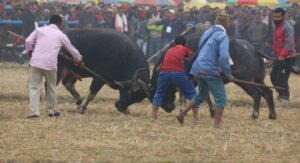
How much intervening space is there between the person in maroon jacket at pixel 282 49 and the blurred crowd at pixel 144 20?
9372mm

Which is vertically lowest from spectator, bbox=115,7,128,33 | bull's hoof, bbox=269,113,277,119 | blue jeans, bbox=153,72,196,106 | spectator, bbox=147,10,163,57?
spectator, bbox=147,10,163,57

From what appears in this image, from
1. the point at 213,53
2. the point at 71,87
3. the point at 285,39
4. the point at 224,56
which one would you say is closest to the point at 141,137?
the point at 224,56

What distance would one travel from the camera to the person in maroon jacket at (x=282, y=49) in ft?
59.2

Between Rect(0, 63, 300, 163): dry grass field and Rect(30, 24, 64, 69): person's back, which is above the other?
Rect(30, 24, 64, 69): person's back

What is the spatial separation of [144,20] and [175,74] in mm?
16090

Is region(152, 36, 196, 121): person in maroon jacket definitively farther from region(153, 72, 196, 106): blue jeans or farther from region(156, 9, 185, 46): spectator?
region(156, 9, 185, 46): spectator

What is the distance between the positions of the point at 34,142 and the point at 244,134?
3254mm

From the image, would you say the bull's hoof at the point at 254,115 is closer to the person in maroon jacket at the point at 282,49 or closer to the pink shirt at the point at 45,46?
the person in maroon jacket at the point at 282,49

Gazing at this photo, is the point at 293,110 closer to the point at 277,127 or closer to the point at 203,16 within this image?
the point at 277,127

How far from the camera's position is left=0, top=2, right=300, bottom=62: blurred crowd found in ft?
93.8

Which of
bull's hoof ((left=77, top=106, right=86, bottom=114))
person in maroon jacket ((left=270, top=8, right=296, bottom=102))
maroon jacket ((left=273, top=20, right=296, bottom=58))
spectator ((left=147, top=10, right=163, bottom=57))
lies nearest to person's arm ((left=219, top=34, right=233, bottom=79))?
bull's hoof ((left=77, top=106, right=86, bottom=114))

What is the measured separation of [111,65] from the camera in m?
16.7

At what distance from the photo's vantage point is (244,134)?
1311 cm

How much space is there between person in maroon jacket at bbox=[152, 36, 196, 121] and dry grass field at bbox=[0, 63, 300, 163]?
1.55 feet
